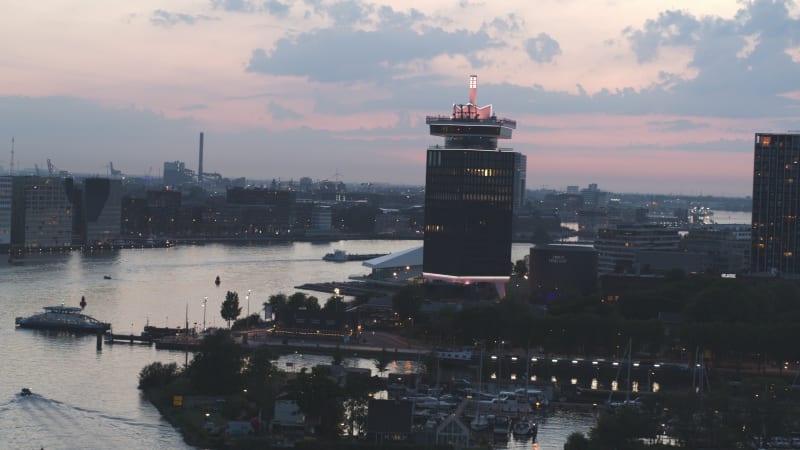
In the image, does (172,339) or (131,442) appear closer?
(131,442)

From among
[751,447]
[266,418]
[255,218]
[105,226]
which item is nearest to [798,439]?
[751,447]

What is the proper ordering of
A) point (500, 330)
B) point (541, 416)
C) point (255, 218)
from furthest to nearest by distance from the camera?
1. point (255, 218)
2. point (500, 330)
3. point (541, 416)

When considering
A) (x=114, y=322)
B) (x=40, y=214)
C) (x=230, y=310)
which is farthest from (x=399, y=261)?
(x=40, y=214)

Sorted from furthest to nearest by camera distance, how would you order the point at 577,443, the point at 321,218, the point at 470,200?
the point at 321,218
the point at 470,200
the point at 577,443

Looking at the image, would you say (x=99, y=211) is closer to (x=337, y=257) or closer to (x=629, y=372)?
(x=337, y=257)

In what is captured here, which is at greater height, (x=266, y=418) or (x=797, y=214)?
(x=797, y=214)

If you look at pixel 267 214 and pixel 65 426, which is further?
pixel 267 214

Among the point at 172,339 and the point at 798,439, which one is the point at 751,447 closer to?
the point at 798,439

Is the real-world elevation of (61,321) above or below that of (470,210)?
below
